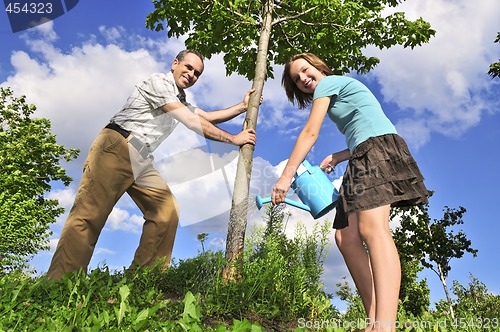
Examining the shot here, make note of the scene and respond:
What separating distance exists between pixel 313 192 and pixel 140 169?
2.27 m

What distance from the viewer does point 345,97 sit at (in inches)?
120

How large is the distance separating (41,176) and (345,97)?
19.4 meters

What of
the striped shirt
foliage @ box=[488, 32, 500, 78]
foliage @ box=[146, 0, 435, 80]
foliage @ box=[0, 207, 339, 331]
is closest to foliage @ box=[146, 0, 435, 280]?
foliage @ box=[146, 0, 435, 80]

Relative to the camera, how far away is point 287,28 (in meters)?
6.72

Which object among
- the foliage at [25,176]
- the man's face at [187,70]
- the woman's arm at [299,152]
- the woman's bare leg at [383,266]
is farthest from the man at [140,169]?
the foliage at [25,176]

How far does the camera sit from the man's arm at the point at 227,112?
5.07 meters

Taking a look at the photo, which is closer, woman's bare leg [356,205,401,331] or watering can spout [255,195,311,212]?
woman's bare leg [356,205,401,331]

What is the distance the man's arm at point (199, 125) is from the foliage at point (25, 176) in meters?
13.3

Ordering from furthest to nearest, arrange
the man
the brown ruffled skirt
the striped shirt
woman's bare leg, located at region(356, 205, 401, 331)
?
1. the striped shirt
2. the man
3. the brown ruffled skirt
4. woman's bare leg, located at region(356, 205, 401, 331)

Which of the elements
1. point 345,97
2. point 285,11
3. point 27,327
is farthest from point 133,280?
point 285,11

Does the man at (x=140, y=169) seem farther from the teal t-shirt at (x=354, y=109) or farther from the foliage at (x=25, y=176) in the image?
the foliage at (x=25, y=176)

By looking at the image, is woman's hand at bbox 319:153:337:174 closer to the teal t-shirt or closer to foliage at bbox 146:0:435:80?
the teal t-shirt

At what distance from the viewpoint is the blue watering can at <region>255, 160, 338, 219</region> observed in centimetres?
324

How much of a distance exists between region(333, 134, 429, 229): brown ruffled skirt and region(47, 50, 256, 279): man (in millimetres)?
1778
